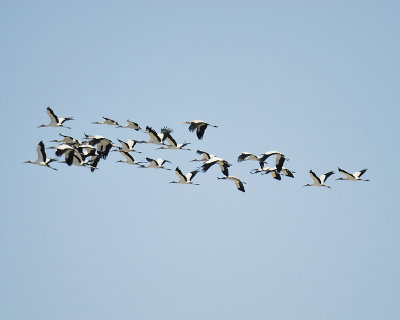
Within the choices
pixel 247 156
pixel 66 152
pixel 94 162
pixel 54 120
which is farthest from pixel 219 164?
pixel 54 120

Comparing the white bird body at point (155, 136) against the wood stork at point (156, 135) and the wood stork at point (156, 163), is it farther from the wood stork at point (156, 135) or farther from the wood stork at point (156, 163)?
the wood stork at point (156, 163)

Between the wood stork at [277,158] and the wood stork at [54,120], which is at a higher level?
the wood stork at [54,120]

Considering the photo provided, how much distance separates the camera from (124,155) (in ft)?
184

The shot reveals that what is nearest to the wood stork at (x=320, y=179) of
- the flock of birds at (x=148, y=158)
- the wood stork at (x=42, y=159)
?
the flock of birds at (x=148, y=158)

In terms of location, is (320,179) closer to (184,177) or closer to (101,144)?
(184,177)

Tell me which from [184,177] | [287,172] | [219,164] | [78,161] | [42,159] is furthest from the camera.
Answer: [184,177]

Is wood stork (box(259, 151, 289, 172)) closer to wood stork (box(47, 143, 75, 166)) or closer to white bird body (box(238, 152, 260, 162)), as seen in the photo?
white bird body (box(238, 152, 260, 162))

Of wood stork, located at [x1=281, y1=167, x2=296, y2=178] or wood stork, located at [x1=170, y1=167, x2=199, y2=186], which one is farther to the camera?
wood stork, located at [x1=170, y1=167, x2=199, y2=186]

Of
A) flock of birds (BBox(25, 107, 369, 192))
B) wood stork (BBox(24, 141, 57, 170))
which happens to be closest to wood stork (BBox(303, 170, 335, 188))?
flock of birds (BBox(25, 107, 369, 192))

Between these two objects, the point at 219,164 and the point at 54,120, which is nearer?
the point at 219,164

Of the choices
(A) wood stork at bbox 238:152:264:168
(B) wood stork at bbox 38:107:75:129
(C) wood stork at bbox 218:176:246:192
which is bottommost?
(C) wood stork at bbox 218:176:246:192

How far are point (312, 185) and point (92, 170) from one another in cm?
1366

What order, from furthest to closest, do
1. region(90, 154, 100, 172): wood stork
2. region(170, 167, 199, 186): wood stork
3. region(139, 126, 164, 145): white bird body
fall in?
1. region(170, 167, 199, 186): wood stork
2. region(90, 154, 100, 172): wood stork
3. region(139, 126, 164, 145): white bird body

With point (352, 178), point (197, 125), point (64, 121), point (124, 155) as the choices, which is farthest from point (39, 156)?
point (352, 178)
